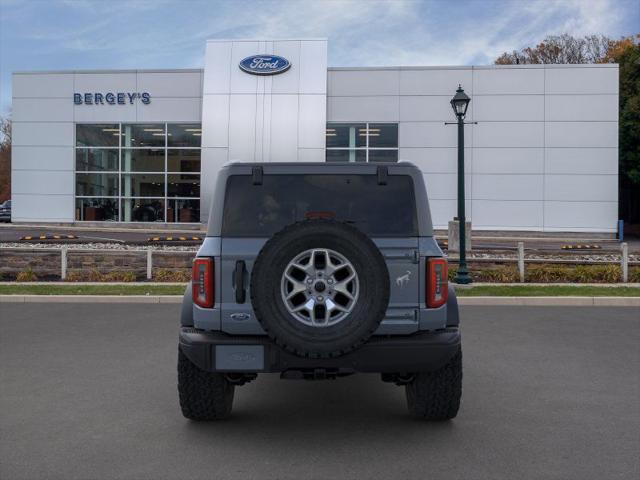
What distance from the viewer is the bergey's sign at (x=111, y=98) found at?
33875 mm

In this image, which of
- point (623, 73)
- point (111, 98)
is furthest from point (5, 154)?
point (623, 73)

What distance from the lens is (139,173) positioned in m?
34.9

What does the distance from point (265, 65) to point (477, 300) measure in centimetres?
2269

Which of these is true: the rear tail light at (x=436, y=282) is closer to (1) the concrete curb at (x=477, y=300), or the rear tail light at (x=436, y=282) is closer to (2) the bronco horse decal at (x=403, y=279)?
(2) the bronco horse decal at (x=403, y=279)

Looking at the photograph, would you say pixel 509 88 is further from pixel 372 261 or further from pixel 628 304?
pixel 372 261

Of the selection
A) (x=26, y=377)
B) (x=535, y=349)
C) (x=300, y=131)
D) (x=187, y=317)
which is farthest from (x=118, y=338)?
(x=300, y=131)

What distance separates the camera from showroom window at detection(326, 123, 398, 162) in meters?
32.6

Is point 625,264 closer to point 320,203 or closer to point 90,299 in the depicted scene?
point 90,299

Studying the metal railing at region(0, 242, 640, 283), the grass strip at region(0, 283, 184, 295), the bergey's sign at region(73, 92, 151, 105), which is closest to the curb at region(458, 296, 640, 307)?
the metal railing at region(0, 242, 640, 283)

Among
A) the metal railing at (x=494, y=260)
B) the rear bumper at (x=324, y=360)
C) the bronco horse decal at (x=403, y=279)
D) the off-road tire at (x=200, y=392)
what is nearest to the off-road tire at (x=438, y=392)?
the rear bumper at (x=324, y=360)

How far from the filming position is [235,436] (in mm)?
4543

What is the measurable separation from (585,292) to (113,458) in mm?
11154

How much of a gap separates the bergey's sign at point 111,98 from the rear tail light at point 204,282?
1247 inches

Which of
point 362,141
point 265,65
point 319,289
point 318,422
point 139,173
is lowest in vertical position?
point 318,422
